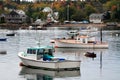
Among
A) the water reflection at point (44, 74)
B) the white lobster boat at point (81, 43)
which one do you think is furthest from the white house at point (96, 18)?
the water reflection at point (44, 74)

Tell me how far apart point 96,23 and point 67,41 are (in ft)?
359

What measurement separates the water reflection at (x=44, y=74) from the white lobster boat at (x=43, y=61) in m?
0.39

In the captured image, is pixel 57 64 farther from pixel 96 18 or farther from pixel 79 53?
pixel 96 18

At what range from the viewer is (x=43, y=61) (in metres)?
40.1

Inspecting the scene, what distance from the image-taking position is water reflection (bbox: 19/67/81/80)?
125 feet

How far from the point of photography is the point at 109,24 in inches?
6634

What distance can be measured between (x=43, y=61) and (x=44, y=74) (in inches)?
52.6

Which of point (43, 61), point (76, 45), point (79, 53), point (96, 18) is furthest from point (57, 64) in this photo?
point (96, 18)

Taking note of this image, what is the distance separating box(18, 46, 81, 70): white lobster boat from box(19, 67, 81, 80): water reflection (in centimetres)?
39

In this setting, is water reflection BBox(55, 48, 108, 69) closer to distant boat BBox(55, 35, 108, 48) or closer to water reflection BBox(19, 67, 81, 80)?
distant boat BBox(55, 35, 108, 48)

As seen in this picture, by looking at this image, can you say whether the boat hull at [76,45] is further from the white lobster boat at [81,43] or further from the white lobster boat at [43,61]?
the white lobster boat at [43,61]

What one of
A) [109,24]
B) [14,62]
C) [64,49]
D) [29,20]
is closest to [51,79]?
[14,62]

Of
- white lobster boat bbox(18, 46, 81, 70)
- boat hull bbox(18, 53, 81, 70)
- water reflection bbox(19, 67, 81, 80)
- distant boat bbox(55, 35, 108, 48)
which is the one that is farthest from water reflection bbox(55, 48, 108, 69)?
water reflection bbox(19, 67, 81, 80)

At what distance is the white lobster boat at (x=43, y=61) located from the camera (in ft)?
130
